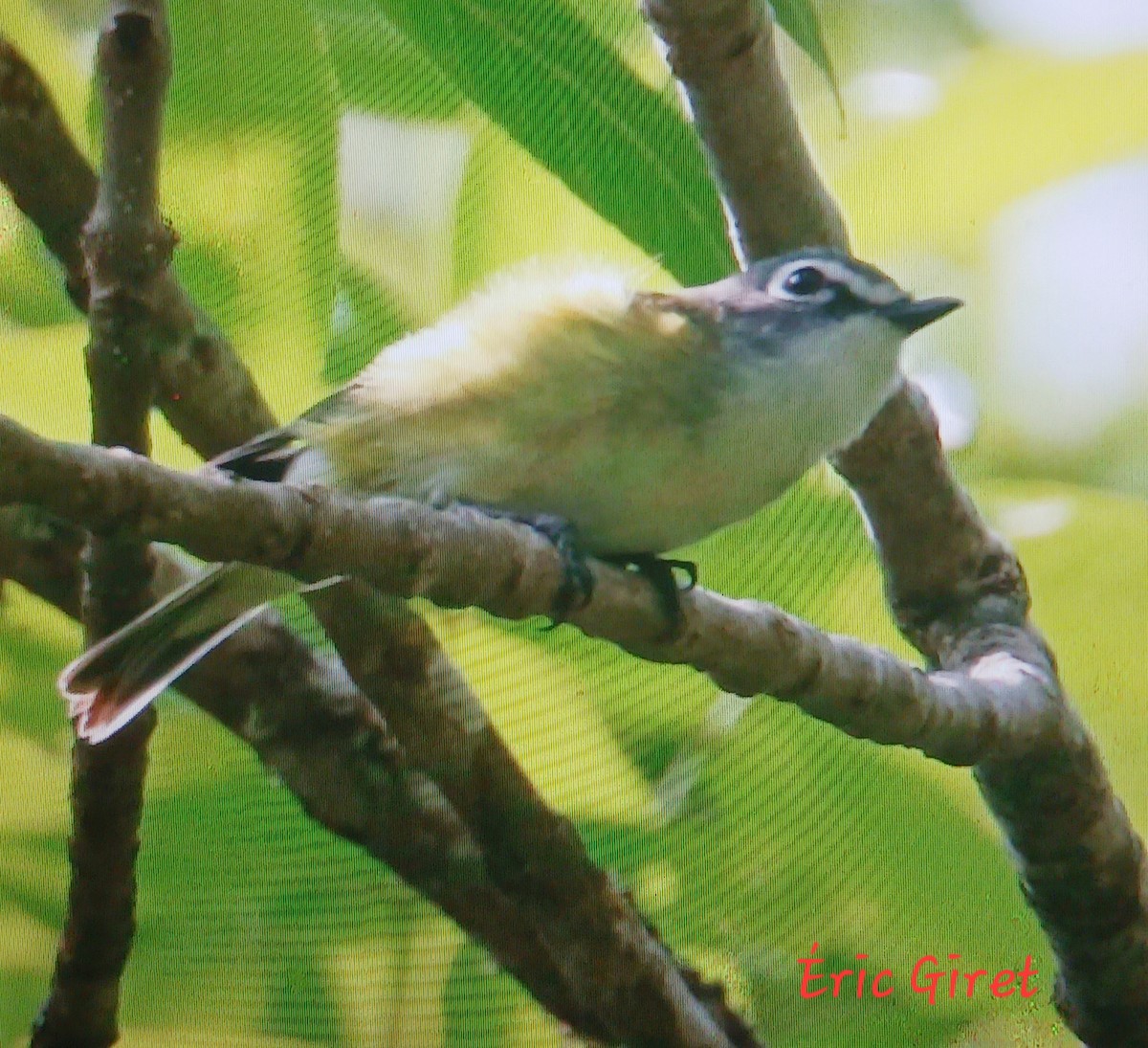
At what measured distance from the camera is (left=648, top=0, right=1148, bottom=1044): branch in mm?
888

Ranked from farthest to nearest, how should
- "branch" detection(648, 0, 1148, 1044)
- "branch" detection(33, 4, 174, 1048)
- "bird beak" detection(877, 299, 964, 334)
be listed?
"branch" detection(648, 0, 1148, 1044) < "bird beak" detection(877, 299, 964, 334) < "branch" detection(33, 4, 174, 1048)

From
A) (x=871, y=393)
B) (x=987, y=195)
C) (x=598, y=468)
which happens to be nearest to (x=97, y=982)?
(x=598, y=468)

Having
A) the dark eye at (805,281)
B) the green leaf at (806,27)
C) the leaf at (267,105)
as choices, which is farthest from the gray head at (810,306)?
the leaf at (267,105)

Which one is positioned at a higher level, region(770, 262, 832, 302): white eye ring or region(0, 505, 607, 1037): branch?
region(770, 262, 832, 302): white eye ring

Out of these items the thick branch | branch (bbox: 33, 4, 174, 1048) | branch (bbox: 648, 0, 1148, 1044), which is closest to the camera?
the thick branch

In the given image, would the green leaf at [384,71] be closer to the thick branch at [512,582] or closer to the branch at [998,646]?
the branch at [998,646]

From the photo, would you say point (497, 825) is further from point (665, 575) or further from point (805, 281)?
point (805, 281)

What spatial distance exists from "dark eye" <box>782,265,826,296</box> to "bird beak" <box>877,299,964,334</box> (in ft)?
0.12

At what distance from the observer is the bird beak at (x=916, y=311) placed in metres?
0.76

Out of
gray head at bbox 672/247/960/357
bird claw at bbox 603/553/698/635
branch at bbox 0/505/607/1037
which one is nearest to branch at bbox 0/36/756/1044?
branch at bbox 0/505/607/1037

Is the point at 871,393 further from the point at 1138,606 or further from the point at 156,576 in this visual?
the point at 156,576

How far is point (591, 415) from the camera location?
768 mm

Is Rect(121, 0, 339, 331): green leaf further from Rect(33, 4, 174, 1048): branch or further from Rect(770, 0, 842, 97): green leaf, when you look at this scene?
Rect(770, 0, 842, 97): green leaf
